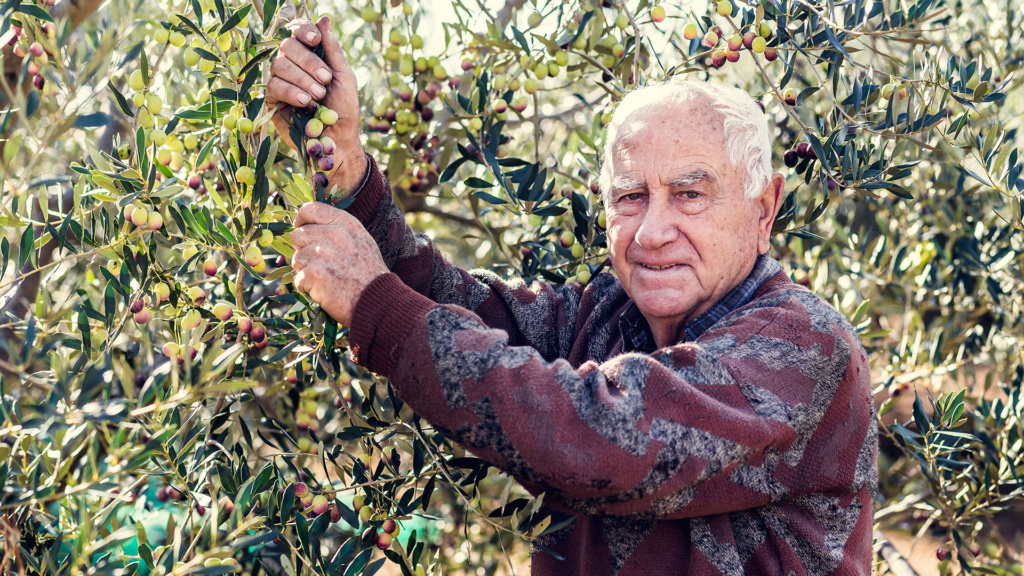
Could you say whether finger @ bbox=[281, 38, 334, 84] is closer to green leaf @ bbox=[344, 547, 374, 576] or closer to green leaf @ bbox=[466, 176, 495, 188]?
green leaf @ bbox=[466, 176, 495, 188]

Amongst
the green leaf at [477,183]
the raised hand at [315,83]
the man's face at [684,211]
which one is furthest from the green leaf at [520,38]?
the raised hand at [315,83]

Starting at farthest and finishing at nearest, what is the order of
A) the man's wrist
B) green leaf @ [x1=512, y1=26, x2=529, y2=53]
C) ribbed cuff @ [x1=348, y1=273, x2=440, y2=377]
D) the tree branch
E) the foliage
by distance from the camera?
the tree branch
green leaf @ [x1=512, y1=26, x2=529, y2=53]
the man's wrist
ribbed cuff @ [x1=348, y1=273, x2=440, y2=377]
the foliage

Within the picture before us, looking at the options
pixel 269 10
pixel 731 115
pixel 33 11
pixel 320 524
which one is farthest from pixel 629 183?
pixel 33 11

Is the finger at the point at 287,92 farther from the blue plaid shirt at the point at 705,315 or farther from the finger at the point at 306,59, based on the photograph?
the blue plaid shirt at the point at 705,315

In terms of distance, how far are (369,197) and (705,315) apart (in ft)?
2.83

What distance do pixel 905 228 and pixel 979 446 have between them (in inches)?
40.8

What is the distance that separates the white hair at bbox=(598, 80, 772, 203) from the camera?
1877mm

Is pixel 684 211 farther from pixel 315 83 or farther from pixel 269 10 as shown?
pixel 269 10

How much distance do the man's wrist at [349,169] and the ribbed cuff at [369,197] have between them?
0.02m

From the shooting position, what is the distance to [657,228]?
1854 mm

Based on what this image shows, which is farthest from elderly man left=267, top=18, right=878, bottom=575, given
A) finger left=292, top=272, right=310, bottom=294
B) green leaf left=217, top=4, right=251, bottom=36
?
green leaf left=217, top=4, right=251, bottom=36

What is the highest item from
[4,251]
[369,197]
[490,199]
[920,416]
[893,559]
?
[4,251]

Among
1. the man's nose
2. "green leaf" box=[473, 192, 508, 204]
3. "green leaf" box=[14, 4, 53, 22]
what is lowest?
"green leaf" box=[473, 192, 508, 204]

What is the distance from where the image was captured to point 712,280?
6.18 feet
